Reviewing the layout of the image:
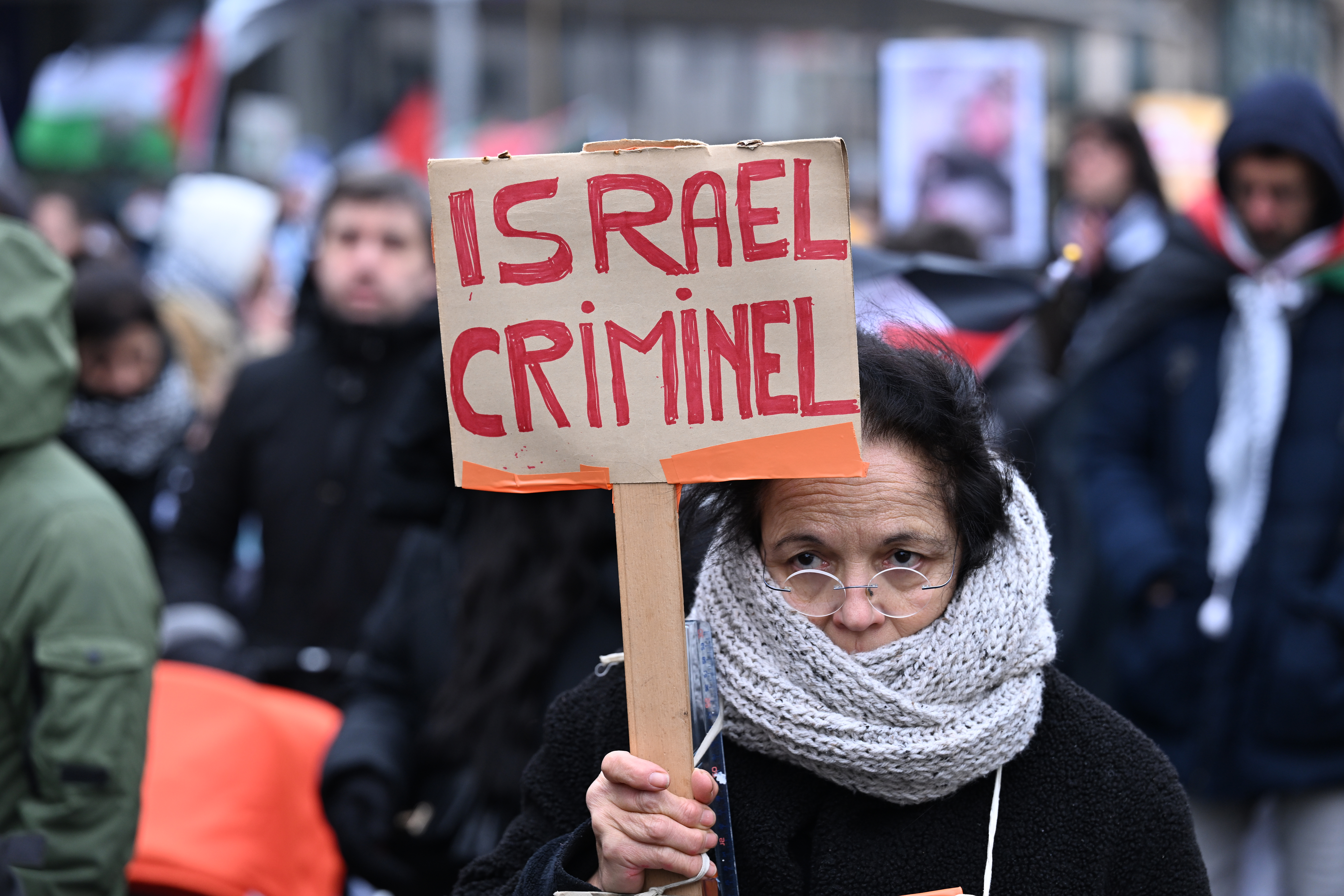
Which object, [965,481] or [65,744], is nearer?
[965,481]

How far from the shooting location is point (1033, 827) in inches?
70.3

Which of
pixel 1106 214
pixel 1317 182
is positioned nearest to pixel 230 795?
pixel 1317 182

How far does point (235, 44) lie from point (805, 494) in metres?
16.8

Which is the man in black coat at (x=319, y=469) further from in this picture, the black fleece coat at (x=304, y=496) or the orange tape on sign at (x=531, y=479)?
the orange tape on sign at (x=531, y=479)

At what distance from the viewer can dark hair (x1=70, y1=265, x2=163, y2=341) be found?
436 centimetres

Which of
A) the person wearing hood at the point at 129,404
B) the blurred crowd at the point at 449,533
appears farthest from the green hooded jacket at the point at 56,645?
the person wearing hood at the point at 129,404

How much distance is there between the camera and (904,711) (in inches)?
67.2

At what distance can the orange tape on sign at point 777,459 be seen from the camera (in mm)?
1660

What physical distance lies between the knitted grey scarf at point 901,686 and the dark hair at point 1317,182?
2.18 m

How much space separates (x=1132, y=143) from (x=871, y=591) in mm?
4967

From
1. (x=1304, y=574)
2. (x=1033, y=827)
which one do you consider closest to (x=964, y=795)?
(x=1033, y=827)

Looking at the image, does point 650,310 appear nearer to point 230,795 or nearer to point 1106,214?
point 230,795

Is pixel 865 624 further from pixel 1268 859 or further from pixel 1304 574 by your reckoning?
pixel 1268 859

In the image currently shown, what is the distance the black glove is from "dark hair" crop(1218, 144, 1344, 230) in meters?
2.50
